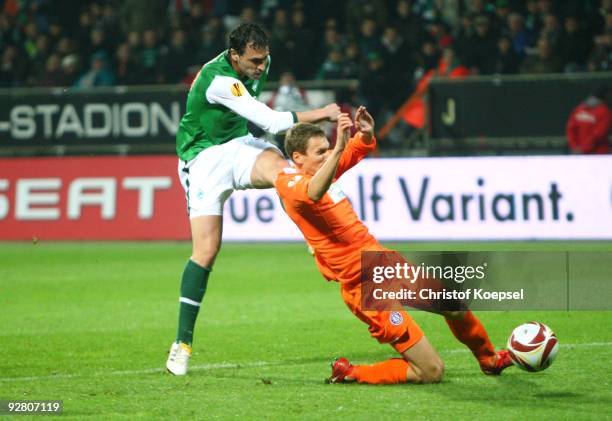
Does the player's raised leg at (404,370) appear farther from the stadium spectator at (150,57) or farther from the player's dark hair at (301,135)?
the stadium spectator at (150,57)

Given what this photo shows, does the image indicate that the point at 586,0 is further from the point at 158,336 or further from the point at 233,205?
the point at 158,336

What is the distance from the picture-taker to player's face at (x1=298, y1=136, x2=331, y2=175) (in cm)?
727

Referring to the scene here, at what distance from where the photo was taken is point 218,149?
26.8 ft

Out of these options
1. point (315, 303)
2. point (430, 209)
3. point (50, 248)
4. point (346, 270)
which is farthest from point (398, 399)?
point (50, 248)

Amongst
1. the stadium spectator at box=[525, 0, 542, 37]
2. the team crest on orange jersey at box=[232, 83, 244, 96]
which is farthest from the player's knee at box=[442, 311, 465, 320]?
the stadium spectator at box=[525, 0, 542, 37]

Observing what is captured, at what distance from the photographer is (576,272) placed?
1248 cm

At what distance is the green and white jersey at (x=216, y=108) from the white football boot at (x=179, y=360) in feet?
4.38

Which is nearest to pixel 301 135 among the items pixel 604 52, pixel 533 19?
pixel 604 52

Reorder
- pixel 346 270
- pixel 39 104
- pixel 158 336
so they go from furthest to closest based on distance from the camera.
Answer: pixel 39 104 → pixel 158 336 → pixel 346 270

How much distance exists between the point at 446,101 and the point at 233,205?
11.6ft

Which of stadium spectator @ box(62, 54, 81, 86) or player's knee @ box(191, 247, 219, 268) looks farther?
stadium spectator @ box(62, 54, 81, 86)

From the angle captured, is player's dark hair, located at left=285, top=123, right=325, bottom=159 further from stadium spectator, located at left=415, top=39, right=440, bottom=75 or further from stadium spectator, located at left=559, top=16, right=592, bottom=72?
stadium spectator, located at left=415, top=39, right=440, bottom=75

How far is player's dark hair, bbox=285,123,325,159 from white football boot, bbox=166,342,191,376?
4.81 feet

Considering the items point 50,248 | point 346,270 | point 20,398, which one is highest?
point 346,270
